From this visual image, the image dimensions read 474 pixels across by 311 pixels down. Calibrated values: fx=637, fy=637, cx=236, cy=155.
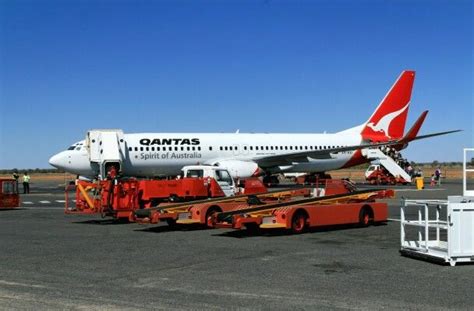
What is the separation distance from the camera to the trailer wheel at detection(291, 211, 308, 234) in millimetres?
16188

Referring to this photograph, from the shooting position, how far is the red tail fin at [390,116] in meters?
48.3

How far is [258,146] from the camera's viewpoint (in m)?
43.8

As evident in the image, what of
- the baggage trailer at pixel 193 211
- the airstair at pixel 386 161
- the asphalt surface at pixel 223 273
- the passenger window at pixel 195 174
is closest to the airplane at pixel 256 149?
the airstair at pixel 386 161

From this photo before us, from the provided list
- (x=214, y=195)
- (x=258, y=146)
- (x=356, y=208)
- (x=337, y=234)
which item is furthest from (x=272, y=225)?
(x=258, y=146)

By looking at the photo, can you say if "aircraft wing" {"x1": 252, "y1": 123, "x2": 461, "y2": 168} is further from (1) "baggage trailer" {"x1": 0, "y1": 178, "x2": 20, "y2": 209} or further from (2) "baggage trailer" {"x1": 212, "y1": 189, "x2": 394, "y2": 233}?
(2) "baggage trailer" {"x1": 212, "y1": 189, "x2": 394, "y2": 233}

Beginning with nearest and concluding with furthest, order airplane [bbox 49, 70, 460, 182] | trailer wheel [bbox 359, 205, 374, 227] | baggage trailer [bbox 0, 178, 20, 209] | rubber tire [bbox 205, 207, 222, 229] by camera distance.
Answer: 1. rubber tire [bbox 205, 207, 222, 229]
2. trailer wheel [bbox 359, 205, 374, 227]
3. baggage trailer [bbox 0, 178, 20, 209]
4. airplane [bbox 49, 70, 460, 182]

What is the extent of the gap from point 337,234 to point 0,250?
8018 millimetres

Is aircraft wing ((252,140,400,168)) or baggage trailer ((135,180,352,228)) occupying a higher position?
aircraft wing ((252,140,400,168))

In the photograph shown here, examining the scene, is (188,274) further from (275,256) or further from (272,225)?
(272,225)

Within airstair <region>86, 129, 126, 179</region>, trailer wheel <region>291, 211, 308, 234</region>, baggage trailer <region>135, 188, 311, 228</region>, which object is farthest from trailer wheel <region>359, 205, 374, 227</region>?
airstair <region>86, 129, 126, 179</region>

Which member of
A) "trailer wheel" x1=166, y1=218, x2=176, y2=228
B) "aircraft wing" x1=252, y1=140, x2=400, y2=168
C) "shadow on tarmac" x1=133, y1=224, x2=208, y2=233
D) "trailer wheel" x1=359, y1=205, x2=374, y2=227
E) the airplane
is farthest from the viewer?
"aircraft wing" x1=252, y1=140, x2=400, y2=168

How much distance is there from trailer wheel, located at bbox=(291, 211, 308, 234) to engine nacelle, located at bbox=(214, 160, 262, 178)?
71.4 feet

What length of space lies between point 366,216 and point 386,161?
2817cm

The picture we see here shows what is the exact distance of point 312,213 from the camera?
1662 cm
